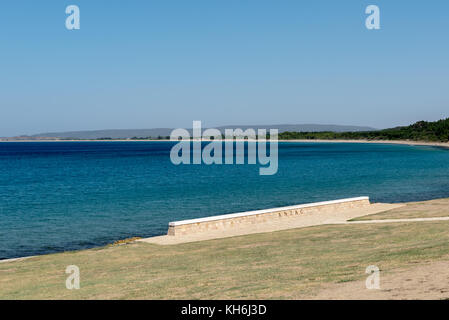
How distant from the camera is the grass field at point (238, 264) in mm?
10719

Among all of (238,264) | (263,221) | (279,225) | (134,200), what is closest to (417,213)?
(279,225)

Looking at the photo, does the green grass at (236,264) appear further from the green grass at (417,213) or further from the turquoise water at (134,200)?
the turquoise water at (134,200)

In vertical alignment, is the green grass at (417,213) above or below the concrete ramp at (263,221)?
above

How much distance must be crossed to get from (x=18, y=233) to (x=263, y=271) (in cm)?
1923

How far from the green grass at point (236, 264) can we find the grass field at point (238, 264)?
0.09 ft

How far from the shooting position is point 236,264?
1384 centimetres

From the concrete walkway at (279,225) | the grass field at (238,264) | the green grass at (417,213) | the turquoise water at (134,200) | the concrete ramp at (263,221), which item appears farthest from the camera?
the turquoise water at (134,200)

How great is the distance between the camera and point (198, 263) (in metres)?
14.4

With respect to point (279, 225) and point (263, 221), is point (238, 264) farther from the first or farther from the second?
point (263, 221)

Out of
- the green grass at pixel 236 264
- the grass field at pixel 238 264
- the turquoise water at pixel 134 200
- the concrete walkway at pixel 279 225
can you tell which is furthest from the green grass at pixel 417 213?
the turquoise water at pixel 134 200

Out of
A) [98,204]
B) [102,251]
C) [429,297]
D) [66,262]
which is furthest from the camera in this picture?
[98,204]

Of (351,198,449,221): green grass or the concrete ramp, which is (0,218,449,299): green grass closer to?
the concrete ramp
